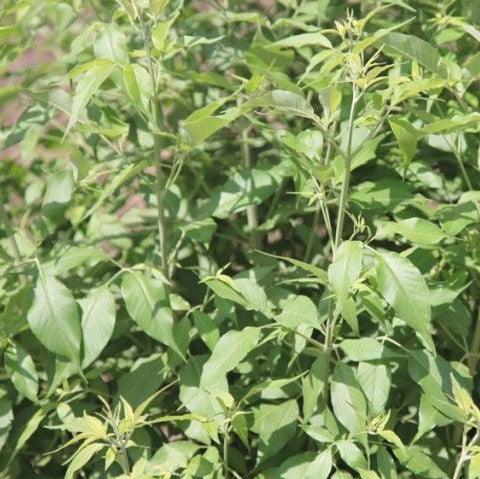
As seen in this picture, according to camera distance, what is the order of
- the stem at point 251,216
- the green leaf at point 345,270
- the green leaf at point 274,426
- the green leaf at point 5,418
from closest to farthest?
the green leaf at point 345,270
the green leaf at point 274,426
the green leaf at point 5,418
the stem at point 251,216

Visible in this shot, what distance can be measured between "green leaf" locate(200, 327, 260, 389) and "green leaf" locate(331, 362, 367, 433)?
0.60ft

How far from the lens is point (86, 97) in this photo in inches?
53.3

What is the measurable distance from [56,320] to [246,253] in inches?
23.8

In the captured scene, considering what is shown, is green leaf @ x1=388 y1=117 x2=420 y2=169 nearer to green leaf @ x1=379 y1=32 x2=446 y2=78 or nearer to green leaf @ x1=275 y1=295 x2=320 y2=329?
green leaf @ x1=379 y1=32 x2=446 y2=78

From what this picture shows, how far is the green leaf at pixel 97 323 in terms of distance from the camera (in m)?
1.54

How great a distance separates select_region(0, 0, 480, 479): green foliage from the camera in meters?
1.43

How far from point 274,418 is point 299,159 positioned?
52 centimetres

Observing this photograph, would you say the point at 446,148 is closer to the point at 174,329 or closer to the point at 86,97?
the point at 174,329

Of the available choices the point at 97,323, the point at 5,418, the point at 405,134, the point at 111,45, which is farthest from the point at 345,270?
the point at 5,418

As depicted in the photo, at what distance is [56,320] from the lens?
5.10ft

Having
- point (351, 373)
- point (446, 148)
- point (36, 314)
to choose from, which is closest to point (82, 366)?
point (36, 314)

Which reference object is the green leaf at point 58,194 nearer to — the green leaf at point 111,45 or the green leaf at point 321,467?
the green leaf at point 111,45

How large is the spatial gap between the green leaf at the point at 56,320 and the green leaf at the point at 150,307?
0.11 m

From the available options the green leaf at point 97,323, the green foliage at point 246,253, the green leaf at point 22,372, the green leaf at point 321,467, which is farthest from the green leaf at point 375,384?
the green leaf at point 22,372
